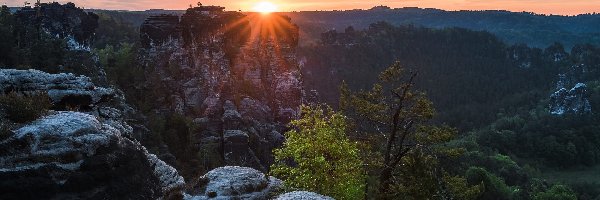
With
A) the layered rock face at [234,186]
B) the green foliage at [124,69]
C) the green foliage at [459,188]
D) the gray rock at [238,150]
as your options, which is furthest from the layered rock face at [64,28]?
the green foliage at [459,188]

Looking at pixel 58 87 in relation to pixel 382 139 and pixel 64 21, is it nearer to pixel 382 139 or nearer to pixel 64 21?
pixel 382 139

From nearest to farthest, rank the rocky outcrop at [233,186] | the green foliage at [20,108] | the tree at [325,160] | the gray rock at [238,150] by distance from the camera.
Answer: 1. the green foliage at [20,108]
2. the rocky outcrop at [233,186]
3. the tree at [325,160]
4. the gray rock at [238,150]

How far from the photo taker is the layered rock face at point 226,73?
A: 90938mm

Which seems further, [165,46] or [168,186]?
[165,46]

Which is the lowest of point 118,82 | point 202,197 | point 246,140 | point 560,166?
point 560,166

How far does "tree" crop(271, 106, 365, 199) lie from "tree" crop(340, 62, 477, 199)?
183 cm

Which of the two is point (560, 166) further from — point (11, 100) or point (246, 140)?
point (11, 100)

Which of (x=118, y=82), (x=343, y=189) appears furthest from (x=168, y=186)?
(x=118, y=82)

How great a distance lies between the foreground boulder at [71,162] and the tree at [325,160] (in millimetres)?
10568

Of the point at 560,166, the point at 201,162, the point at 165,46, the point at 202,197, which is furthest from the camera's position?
the point at 560,166

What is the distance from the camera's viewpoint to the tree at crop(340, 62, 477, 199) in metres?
30.0

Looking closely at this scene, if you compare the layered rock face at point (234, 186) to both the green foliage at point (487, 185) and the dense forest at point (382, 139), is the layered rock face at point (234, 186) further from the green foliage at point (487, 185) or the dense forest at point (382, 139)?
the green foliage at point (487, 185)

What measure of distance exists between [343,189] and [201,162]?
42280mm

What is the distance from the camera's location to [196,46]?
4227 inches
